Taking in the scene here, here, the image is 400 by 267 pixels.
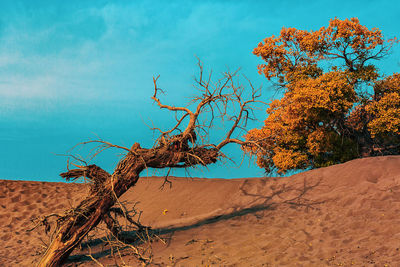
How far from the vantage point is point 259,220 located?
8094mm

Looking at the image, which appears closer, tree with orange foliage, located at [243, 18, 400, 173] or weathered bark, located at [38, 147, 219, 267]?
weathered bark, located at [38, 147, 219, 267]

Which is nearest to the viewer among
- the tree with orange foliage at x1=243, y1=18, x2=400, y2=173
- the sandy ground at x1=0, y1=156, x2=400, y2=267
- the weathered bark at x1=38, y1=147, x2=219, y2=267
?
the sandy ground at x1=0, y1=156, x2=400, y2=267

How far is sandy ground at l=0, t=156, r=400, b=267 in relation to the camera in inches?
229

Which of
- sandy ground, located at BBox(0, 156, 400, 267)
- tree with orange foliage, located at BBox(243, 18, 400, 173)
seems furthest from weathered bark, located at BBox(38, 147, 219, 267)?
tree with orange foliage, located at BBox(243, 18, 400, 173)

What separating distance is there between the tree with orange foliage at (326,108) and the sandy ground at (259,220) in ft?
10.5

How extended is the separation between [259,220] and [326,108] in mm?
A: 6532

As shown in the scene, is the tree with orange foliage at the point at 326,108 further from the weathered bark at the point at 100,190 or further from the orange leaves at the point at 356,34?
the weathered bark at the point at 100,190

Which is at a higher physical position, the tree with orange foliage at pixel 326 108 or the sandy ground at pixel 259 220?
the tree with orange foliage at pixel 326 108

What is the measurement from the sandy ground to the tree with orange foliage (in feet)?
10.5

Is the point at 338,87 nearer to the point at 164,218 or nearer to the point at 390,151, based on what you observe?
the point at 390,151

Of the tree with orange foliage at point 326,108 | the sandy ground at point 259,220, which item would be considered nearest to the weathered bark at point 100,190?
the sandy ground at point 259,220

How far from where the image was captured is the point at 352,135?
14.3 m

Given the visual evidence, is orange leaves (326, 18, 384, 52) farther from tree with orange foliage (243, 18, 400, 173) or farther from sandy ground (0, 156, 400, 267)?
sandy ground (0, 156, 400, 267)

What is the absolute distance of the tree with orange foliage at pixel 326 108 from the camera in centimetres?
1302
